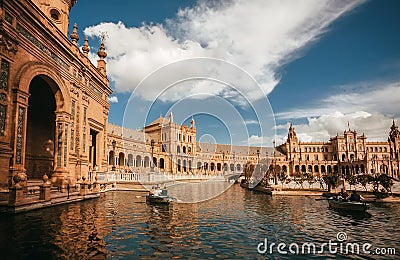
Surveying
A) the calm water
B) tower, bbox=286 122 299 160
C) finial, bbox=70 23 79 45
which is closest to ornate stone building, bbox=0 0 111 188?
finial, bbox=70 23 79 45

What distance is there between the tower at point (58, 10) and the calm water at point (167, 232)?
20.4 m

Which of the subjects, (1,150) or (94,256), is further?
(1,150)

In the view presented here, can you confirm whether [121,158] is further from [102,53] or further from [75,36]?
[75,36]

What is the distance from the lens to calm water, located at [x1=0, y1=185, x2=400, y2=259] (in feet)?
29.4

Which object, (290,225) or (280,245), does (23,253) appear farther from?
(290,225)

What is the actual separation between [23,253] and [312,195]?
3225cm

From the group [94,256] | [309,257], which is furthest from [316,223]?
[94,256]

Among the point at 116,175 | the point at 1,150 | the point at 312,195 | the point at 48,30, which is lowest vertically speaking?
the point at 312,195

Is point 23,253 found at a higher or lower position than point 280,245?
higher

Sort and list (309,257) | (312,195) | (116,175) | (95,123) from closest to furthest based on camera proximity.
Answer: (309,257) < (95,123) < (312,195) < (116,175)

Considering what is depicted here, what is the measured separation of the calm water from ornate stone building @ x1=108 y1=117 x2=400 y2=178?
4169cm

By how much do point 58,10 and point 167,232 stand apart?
86.4 ft

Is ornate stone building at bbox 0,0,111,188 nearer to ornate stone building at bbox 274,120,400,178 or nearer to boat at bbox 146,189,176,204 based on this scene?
boat at bbox 146,189,176,204

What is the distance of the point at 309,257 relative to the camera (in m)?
9.27
